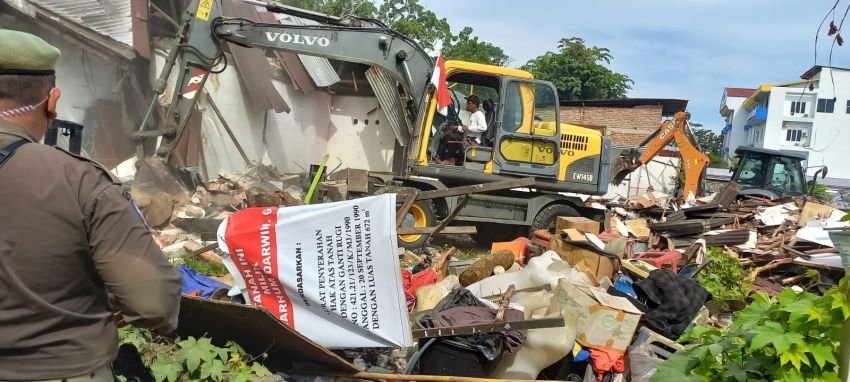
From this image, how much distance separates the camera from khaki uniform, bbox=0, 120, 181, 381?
143cm

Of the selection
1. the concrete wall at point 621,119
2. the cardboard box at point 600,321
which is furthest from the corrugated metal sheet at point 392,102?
the concrete wall at point 621,119

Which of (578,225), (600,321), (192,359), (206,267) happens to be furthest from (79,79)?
(600,321)

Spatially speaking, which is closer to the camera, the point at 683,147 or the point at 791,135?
the point at 683,147

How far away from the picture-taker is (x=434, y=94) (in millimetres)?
8875

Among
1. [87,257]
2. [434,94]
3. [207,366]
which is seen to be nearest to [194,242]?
[434,94]

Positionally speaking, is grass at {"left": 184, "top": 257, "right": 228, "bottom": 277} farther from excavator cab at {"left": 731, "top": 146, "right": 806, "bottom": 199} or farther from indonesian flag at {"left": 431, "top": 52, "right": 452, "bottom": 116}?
excavator cab at {"left": 731, "top": 146, "right": 806, "bottom": 199}

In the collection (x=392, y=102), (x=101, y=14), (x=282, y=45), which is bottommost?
(x=392, y=102)

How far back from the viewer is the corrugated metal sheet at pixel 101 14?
8.93 m

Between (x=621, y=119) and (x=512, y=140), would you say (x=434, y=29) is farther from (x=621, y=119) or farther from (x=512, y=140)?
(x=512, y=140)

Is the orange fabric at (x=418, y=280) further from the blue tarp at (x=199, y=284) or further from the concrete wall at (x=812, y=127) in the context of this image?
the concrete wall at (x=812, y=127)

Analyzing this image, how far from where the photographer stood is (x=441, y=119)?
31.8 ft

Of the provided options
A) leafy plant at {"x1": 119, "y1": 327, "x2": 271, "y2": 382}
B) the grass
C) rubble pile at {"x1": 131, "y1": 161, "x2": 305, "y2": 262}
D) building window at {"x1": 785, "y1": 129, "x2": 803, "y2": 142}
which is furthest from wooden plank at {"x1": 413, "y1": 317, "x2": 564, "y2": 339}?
building window at {"x1": 785, "y1": 129, "x2": 803, "y2": 142}

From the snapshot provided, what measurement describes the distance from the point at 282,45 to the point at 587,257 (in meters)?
5.24

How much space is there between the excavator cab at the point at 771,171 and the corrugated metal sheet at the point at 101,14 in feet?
40.4
